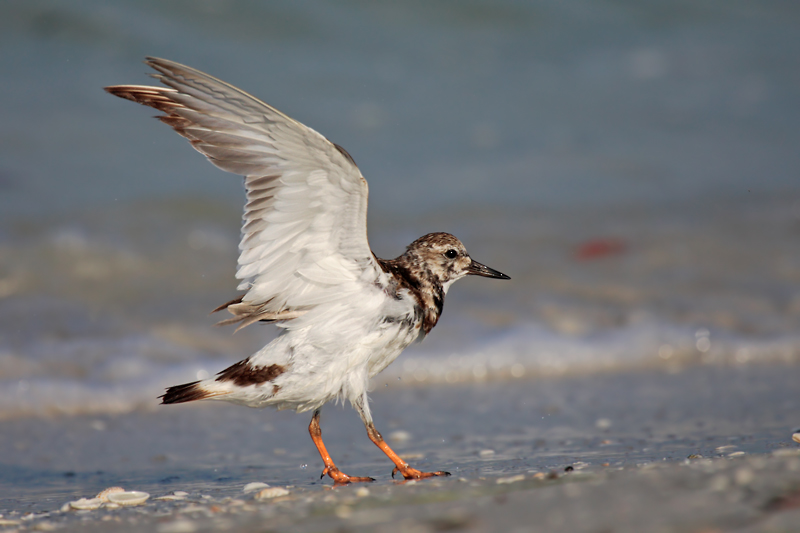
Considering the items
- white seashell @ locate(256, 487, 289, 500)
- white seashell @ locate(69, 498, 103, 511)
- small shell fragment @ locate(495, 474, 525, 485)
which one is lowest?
white seashell @ locate(69, 498, 103, 511)

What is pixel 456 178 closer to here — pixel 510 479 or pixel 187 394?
pixel 187 394

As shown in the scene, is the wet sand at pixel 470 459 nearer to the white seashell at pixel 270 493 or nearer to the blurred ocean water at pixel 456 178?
the white seashell at pixel 270 493

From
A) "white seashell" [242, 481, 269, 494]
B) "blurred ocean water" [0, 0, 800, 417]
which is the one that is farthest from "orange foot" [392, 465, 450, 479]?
"blurred ocean water" [0, 0, 800, 417]

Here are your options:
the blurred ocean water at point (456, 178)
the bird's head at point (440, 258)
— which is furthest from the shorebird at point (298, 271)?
the blurred ocean water at point (456, 178)

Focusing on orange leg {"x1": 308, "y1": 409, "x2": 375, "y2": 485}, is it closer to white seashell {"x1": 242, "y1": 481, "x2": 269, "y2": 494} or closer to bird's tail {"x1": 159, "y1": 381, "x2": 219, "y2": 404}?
white seashell {"x1": 242, "y1": 481, "x2": 269, "y2": 494}

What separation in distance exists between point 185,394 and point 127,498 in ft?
1.78

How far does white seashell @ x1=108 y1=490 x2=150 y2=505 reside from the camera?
3.27 metres

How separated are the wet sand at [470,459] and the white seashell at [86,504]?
3.0 inches

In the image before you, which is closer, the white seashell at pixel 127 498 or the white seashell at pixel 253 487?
the white seashell at pixel 127 498

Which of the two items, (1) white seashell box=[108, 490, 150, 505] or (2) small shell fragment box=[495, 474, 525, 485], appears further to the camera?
(1) white seashell box=[108, 490, 150, 505]

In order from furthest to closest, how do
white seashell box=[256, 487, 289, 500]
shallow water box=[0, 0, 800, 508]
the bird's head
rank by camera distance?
shallow water box=[0, 0, 800, 508] → the bird's head → white seashell box=[256, 487, 289, 500]

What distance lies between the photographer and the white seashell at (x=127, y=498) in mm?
3266

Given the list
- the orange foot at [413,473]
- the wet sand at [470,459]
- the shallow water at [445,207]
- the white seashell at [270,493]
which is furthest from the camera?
the shallow water at [445,207]

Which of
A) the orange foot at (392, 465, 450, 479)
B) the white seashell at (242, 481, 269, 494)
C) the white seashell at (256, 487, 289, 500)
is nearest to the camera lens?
the white seashell at (256, 487, 289, 500)
